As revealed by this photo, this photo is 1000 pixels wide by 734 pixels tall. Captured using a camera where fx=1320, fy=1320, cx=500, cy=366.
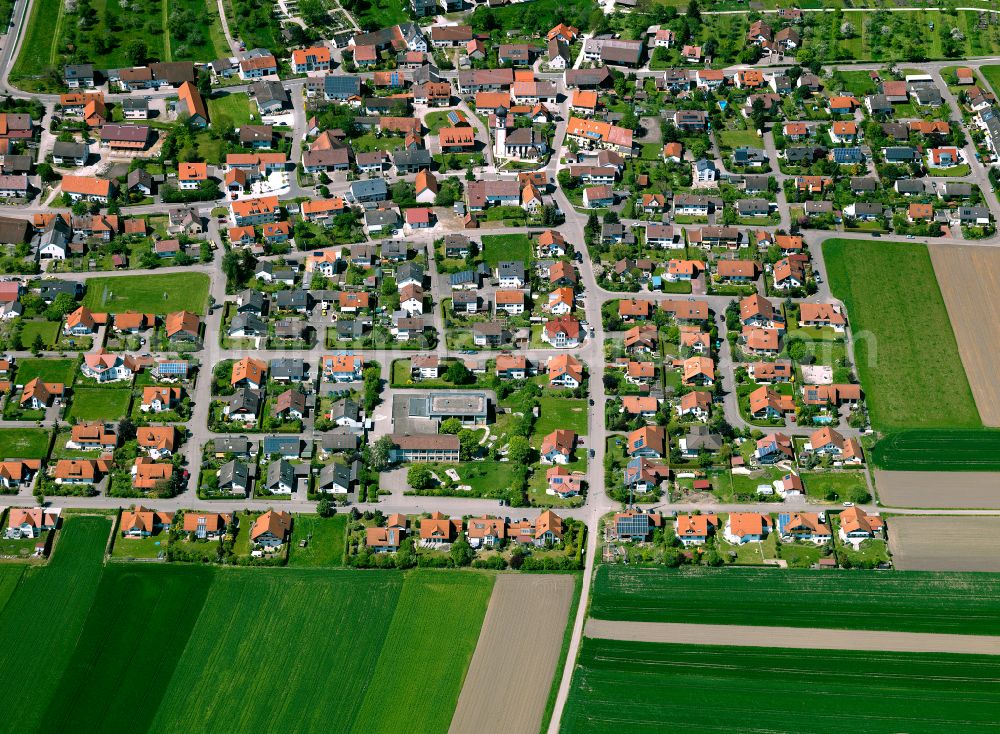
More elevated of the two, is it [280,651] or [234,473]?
[234,473]

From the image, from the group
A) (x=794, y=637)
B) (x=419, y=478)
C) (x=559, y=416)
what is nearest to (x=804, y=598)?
(x=794, y=637)

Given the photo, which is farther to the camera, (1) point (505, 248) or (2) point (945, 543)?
(1) point (505, 248)

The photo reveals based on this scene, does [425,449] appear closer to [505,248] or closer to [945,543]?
[505,248]

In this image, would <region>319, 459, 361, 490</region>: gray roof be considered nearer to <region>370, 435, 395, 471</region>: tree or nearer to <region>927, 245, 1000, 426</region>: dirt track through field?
<region>370, 435, 395, 471</region>: tree

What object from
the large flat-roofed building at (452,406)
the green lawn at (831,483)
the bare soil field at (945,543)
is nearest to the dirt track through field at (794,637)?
the bare soil field at (945,543)

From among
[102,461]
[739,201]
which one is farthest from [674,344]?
[102,461]

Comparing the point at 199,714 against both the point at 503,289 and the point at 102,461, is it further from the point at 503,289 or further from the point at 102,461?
the point at 503,289

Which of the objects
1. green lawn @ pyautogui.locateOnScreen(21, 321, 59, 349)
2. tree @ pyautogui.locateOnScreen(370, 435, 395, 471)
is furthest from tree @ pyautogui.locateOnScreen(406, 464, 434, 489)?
green lawn @ pyautogui.locateOnScreen(21, 321, 59, 349)
